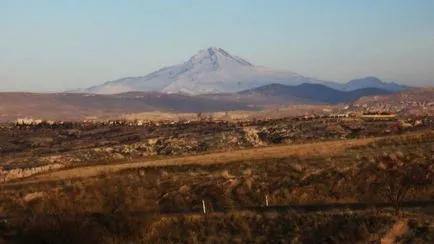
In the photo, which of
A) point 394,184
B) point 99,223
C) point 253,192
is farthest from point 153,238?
point 394,184

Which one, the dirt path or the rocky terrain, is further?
the rocky terrain

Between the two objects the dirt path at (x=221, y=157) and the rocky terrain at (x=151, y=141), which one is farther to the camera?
the rocky terrain at (x=151, y=141)

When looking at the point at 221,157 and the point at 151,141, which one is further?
the point at 151,141

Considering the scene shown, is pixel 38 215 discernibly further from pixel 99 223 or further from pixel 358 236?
pixel 358 236

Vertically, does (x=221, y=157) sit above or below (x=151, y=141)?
below

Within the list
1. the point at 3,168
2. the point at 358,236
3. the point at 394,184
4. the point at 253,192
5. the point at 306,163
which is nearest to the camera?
the point at 358,236

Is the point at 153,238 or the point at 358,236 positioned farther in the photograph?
the point at 153,238

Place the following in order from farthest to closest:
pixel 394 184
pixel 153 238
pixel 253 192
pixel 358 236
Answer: pixel 253 192, pixel 394 184, pixel 153 238, pixel 358 236
